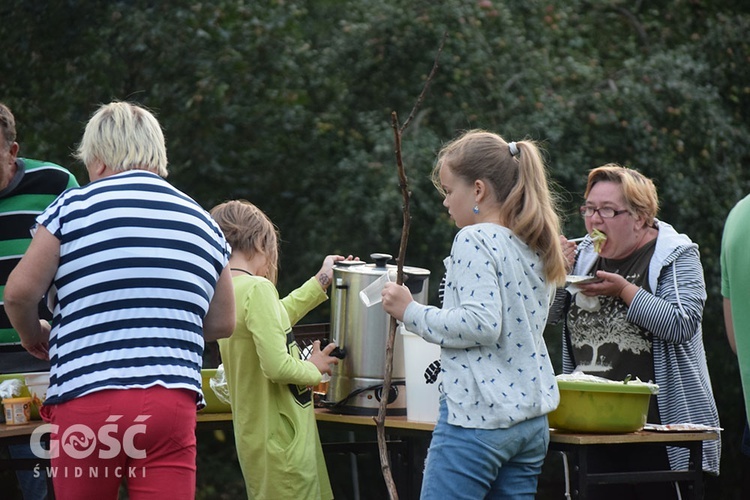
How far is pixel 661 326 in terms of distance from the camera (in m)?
3.45

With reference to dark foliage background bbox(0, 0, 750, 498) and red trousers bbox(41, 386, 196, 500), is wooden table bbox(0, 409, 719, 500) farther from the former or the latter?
dark foliage background bbox(0, 0, 750, 498)

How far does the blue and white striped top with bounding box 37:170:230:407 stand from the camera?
2504 mm

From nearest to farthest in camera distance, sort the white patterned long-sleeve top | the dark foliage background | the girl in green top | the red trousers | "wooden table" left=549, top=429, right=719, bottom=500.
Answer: the red trousers → the white patterned long-sleeve top → "wooden table" left=549, top=429, right=719, bottom=500 → the girl in green top → the dark foliage background

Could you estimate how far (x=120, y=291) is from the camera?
8.27ft

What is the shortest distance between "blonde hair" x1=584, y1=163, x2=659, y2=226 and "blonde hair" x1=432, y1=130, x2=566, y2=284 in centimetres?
85

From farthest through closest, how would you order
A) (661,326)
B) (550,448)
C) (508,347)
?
(661,326), (550,448), (508,347)

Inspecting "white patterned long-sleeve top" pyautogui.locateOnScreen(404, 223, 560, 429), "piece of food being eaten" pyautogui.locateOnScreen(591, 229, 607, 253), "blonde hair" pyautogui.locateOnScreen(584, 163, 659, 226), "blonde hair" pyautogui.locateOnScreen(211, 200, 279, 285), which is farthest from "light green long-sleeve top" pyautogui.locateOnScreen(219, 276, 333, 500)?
"blonde hair" pyautogui.locateOnScreen(584, 163, 659, 226)

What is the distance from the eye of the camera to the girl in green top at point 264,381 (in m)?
3.44

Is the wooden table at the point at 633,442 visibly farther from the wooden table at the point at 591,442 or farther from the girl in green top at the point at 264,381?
the girl in green top at the point at 264,381

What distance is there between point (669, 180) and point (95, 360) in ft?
16.3

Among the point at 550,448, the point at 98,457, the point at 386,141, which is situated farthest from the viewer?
the point at 386,141

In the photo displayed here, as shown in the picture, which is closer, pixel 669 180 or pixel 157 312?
pixel 157 312

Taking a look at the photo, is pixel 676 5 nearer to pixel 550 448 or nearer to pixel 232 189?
pixel 232 189

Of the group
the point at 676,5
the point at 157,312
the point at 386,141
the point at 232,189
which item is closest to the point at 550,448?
the point at 157,312
